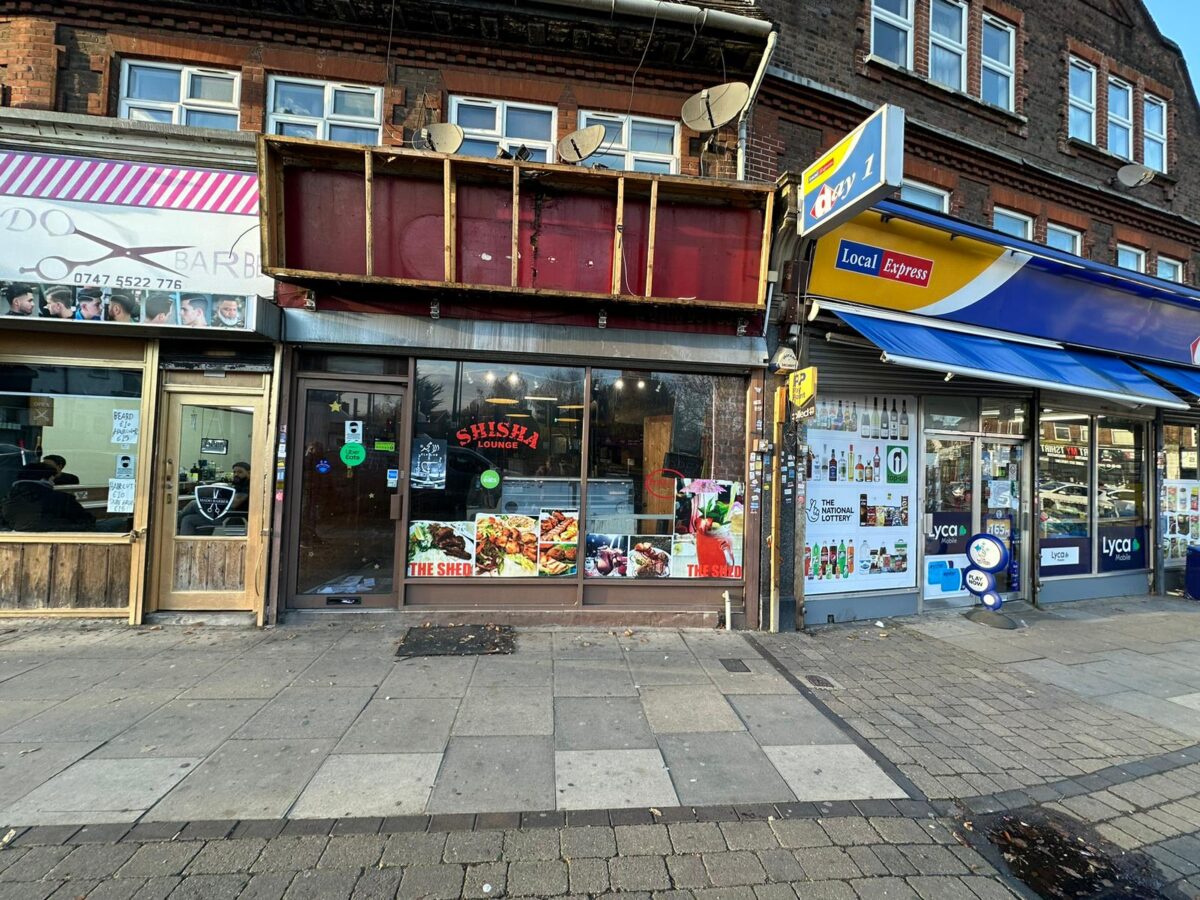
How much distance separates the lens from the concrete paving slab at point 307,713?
373cm

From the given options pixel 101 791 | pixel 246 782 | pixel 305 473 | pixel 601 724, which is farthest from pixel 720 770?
pixel 305 473

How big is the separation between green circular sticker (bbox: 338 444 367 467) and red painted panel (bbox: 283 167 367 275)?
196 cm

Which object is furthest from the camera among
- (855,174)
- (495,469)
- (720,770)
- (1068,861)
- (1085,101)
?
(1085,101)

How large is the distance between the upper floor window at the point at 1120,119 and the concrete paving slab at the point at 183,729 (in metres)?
15.1

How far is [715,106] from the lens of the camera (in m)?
6.22

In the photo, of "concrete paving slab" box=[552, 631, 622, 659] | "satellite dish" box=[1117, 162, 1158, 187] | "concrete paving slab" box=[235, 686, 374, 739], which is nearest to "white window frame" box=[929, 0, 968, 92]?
"satellite dish" box=[1117, 162, 1158, 187]

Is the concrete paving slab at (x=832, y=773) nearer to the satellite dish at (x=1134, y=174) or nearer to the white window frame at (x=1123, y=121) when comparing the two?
the satellite dish at (x=1134, y=174)

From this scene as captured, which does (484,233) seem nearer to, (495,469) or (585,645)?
(495,469)

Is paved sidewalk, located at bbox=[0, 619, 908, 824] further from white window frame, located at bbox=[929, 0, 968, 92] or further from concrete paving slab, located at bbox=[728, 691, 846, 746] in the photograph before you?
white window frame, located at bbox=[929, 0, 968, 92]

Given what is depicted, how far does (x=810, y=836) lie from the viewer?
285 cm

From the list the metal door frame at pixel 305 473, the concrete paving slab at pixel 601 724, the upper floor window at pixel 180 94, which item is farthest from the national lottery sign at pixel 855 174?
the upper floor window at pixel 180 94

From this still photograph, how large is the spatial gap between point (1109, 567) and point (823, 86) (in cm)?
914

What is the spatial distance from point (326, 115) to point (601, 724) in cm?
730

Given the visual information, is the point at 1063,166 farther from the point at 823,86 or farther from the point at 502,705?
the point at 502,705
